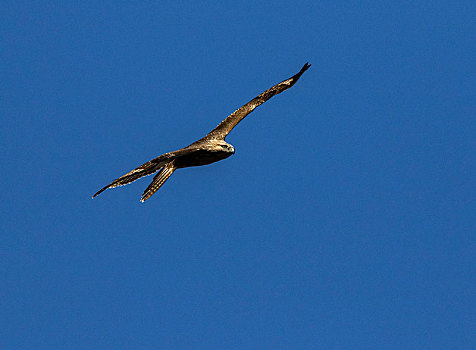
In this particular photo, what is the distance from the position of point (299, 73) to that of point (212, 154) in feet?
22.1

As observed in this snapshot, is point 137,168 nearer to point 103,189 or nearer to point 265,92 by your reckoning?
point 103,189

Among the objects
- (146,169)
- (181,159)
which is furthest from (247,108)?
(146,169)

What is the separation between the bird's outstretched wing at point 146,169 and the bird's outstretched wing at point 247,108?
324 centimetres

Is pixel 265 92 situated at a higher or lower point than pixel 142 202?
higher

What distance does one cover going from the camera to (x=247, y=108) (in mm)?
23859

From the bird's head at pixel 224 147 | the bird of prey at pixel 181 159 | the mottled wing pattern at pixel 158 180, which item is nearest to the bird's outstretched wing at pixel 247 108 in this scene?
the bird of prey at pixel 181 159

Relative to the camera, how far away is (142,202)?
17984 millimetres

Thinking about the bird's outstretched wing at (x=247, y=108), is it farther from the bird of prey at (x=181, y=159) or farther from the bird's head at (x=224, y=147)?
the bird's head at (x=224, y=147)

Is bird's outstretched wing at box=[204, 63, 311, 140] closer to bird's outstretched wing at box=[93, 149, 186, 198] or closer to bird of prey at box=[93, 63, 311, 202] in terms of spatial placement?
bird of prey at box=[93, 63, 311, 202]

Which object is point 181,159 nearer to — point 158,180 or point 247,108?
point 158,180

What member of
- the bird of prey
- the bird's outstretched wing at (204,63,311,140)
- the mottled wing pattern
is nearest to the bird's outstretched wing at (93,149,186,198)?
the bird of prey

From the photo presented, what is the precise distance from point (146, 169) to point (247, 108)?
6202mm

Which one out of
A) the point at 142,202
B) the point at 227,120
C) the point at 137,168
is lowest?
the point at 142,202

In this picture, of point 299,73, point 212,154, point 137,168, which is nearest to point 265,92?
point 299,73
